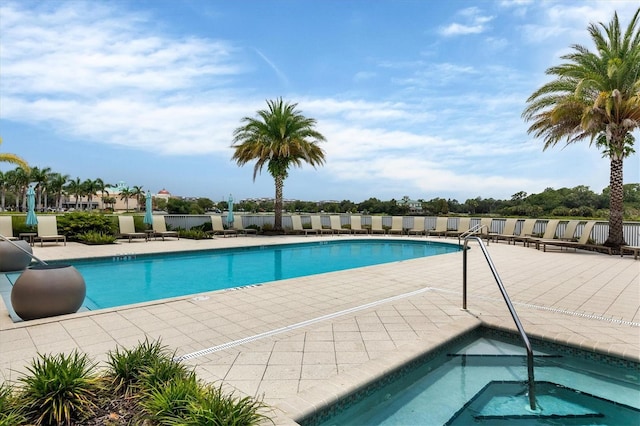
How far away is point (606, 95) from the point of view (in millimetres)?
11578

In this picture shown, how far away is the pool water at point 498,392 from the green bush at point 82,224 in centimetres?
1431

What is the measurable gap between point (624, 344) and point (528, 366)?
132 cm

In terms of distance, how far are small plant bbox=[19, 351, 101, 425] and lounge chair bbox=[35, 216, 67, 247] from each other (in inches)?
497

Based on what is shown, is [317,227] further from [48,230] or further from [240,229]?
[48,230]

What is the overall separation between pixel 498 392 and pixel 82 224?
15208mm

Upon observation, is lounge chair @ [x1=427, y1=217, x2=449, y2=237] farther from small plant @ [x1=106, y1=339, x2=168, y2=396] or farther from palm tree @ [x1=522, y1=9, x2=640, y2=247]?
small plant @ [x1=106, y1=339, x2=168, y2=396]

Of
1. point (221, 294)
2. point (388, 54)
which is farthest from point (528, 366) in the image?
point (388, 54)

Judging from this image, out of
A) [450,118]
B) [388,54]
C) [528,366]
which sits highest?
[388,54]

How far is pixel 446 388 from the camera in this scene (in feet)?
12.3

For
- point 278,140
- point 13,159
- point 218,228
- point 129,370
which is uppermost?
point 278,140

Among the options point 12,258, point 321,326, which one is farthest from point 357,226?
point 321,326

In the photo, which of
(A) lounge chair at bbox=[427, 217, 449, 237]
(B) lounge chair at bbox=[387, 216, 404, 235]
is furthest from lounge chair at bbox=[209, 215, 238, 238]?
(A) lounge chair at bbox=[427, 217, 449, 237]

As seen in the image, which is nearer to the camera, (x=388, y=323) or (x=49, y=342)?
(x=49, y=342)

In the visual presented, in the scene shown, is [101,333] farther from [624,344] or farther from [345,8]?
[345,8]
